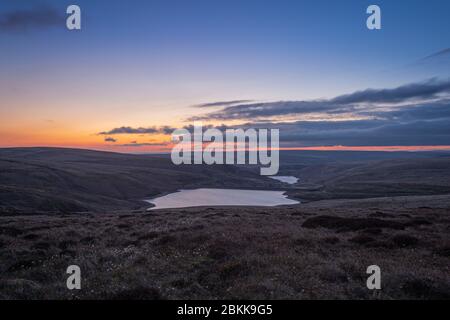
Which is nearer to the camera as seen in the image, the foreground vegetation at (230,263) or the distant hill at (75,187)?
the foreground vegetation at (230,263)

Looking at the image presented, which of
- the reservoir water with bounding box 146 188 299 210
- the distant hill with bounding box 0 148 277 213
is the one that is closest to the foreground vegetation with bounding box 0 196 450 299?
the distant hill with bounding box 0 148 277 213

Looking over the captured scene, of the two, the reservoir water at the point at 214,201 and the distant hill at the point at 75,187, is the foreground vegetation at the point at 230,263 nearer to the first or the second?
the distant hill at the point at 75,187

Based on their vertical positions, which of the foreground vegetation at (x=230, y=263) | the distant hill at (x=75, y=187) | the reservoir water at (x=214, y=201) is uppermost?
the foreground vegetation at (x=230, y=263)

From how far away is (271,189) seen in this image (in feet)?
576

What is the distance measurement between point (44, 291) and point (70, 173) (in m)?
140

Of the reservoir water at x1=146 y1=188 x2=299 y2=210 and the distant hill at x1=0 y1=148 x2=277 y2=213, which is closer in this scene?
the distant hill at x1=0 y1=148 x2=277 y2=213

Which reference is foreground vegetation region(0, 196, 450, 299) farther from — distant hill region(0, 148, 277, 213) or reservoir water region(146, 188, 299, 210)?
reservoir water region(146, 188, 299, 210)

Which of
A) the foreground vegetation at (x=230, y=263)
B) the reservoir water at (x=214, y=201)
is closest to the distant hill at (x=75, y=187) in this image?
the reservoir water at (x=214, y=201)

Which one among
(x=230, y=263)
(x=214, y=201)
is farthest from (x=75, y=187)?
(x=230, y=263)

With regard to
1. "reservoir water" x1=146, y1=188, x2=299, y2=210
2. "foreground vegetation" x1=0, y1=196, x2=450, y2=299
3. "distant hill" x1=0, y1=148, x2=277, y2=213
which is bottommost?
"reservoir water" x1=146, y1=188, x2=299, y2=210

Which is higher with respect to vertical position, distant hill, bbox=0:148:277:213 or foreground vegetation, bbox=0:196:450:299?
foreground vegetation, bbox=0:196:450:299

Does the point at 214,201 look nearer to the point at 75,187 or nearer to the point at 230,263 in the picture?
the point at 75,187
